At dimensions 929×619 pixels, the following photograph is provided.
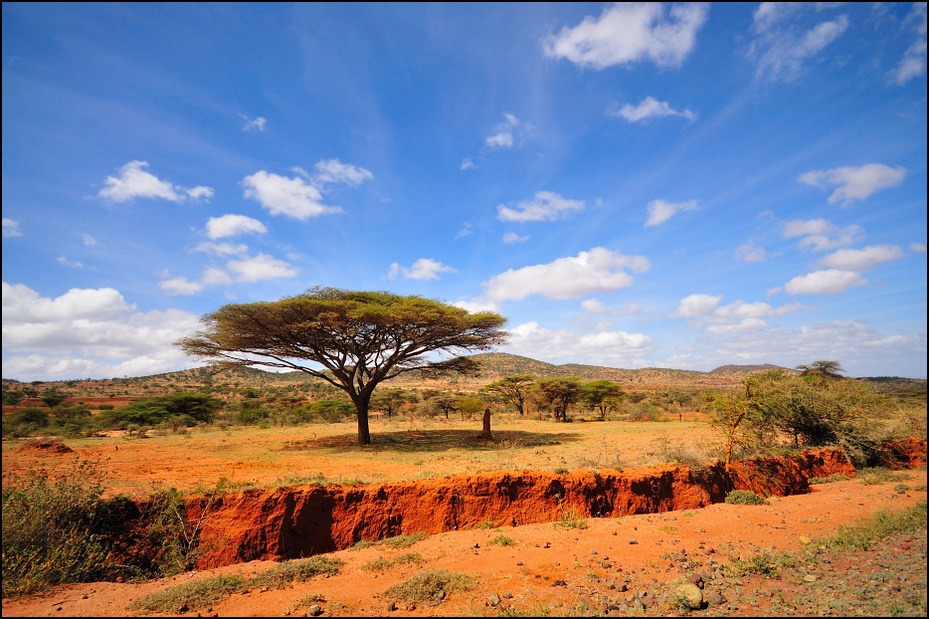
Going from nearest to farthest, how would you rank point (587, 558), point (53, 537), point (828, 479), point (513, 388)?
point (53, 537), point (587, 558), point (828, 479), point (513, 388)

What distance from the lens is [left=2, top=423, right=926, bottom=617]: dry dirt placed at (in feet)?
19.3

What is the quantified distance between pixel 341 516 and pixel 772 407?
15.7m

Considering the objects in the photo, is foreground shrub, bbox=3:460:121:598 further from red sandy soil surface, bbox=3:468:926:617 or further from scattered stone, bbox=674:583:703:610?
scattered stone, bbox=674:583:703:610

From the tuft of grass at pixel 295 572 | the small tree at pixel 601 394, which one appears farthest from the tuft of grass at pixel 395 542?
the small tree at pixel 601 394

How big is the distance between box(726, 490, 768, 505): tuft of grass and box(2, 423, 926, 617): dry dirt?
0.29m

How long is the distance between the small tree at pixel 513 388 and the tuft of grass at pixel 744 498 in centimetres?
3075

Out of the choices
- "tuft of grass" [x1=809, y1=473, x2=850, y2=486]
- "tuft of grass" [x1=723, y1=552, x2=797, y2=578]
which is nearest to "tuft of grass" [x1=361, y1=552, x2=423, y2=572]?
"tuft of grass" [x1=723, y1=552, x2=797, y2=578]

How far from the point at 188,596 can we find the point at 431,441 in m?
15.5

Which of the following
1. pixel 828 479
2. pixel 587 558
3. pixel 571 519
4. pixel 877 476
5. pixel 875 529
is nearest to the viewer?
pixel 587 558

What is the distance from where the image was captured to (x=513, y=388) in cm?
4512

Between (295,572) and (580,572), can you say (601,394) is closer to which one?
(580,572)

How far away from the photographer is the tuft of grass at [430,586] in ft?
20.3

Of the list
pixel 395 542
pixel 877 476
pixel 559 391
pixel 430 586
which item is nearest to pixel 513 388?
pixel 559 391

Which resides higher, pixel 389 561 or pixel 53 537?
pixel 53 537
